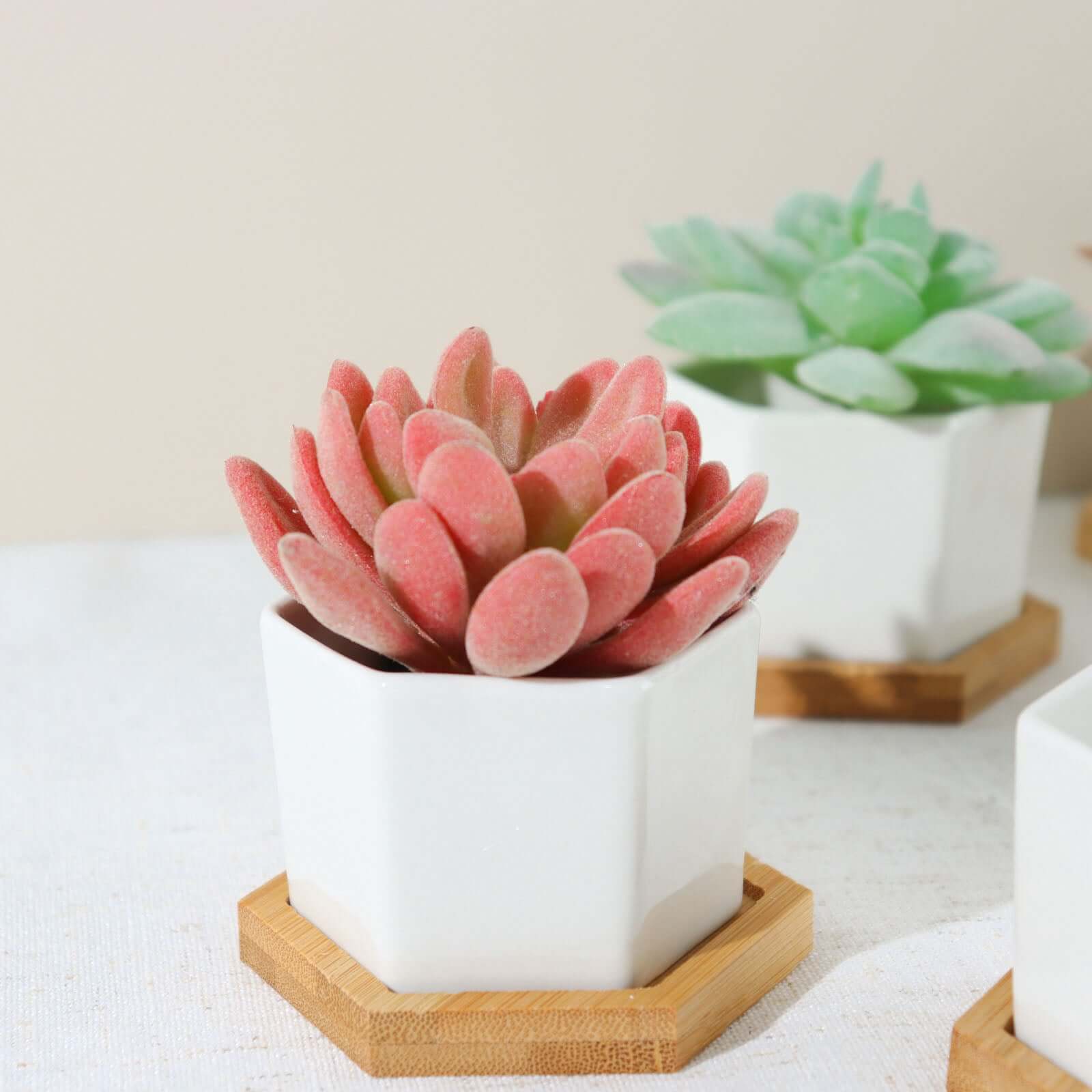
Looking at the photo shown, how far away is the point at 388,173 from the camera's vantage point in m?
0.75

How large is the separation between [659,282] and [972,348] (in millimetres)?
147

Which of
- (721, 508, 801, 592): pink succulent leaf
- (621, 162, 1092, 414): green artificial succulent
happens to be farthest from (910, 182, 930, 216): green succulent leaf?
(721, 508, 801, 592): pink succulent leaf

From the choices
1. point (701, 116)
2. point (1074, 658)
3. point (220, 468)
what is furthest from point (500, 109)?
point (1074, 658)

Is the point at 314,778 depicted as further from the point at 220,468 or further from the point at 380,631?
the point at 220,468

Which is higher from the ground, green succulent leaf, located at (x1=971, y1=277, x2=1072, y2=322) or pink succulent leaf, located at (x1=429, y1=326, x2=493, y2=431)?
pink succulent leaf, located at (x1=429, y1=326, x2=493, y2=431)

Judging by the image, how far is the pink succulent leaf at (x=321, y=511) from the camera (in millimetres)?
365

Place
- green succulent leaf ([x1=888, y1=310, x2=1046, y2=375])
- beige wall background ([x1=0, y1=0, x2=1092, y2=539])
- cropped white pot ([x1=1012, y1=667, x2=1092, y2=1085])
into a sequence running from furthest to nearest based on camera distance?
1. beige wall background ([x1=0, y1=0, x2=1092, y2=539])
2. green succulent leaf ([x1=888, y1=310, x2=1046, y2=375])
3. cropped white pot ([x1=1012, y1=667, x2=1092, y2=1085])

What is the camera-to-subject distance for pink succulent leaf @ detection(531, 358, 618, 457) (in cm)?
40

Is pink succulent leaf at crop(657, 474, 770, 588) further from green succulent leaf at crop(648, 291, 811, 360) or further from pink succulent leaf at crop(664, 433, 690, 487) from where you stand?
green succulent leaf at crop(648, 291, 811, 360)

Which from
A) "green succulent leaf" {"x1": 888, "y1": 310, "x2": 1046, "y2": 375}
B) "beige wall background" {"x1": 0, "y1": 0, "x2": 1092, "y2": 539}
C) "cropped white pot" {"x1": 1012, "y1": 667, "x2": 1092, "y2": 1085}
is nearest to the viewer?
"cropped white pot" {"x1": 1012, "y1": 667, "x2": 1092, "y2": 1085}

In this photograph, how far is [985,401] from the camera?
573 millimetres

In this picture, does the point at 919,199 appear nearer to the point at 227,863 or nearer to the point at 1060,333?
the point at 1060,333

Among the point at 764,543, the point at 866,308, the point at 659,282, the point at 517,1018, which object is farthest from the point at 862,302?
the point at 517,1018

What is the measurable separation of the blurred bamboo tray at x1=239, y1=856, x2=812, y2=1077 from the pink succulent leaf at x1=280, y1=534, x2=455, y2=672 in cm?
7
